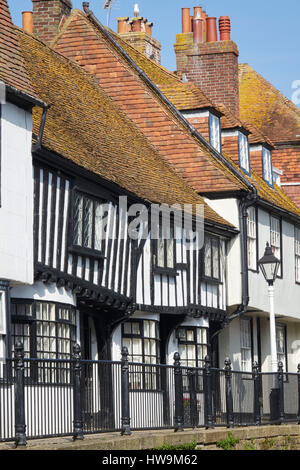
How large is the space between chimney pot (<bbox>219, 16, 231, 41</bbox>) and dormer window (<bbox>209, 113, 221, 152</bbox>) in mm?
4417

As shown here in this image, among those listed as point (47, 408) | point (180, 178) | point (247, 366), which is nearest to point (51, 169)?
point (47, 408)

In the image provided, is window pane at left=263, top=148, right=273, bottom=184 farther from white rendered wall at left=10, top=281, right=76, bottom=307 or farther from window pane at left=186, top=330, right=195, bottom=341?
white rendered wall at left=10, top=281, right=76, bottom=307

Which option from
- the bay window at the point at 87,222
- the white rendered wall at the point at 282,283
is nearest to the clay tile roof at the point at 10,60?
the bay window at the point at 87,222

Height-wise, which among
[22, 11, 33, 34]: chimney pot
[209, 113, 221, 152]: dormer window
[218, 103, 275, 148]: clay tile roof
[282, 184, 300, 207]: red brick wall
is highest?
[22, 11, 33, 34]: chimney pot

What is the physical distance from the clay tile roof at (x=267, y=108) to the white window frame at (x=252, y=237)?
8.53 meters

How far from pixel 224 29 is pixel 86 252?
1555cm

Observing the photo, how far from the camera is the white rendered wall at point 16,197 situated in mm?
18688

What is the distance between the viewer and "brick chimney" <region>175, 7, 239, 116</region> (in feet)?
118

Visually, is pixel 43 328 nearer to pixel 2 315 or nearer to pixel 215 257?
pixel 2 315

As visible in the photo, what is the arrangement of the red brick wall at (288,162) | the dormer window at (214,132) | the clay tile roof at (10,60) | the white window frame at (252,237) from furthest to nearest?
the red brick wall at (288,162), the dormer window at (214,132), the white window frame at (252,237), the clay tile roof at (10,60)

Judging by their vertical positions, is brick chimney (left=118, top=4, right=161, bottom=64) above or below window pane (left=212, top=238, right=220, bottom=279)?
above

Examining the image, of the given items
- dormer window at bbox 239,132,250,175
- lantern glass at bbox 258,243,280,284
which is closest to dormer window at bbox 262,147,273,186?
dormer window at bbox 239,132,250,175

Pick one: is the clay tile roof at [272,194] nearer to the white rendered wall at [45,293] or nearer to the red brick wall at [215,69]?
the red brick wall at [215,69]

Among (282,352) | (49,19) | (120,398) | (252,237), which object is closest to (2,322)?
(120,398)
